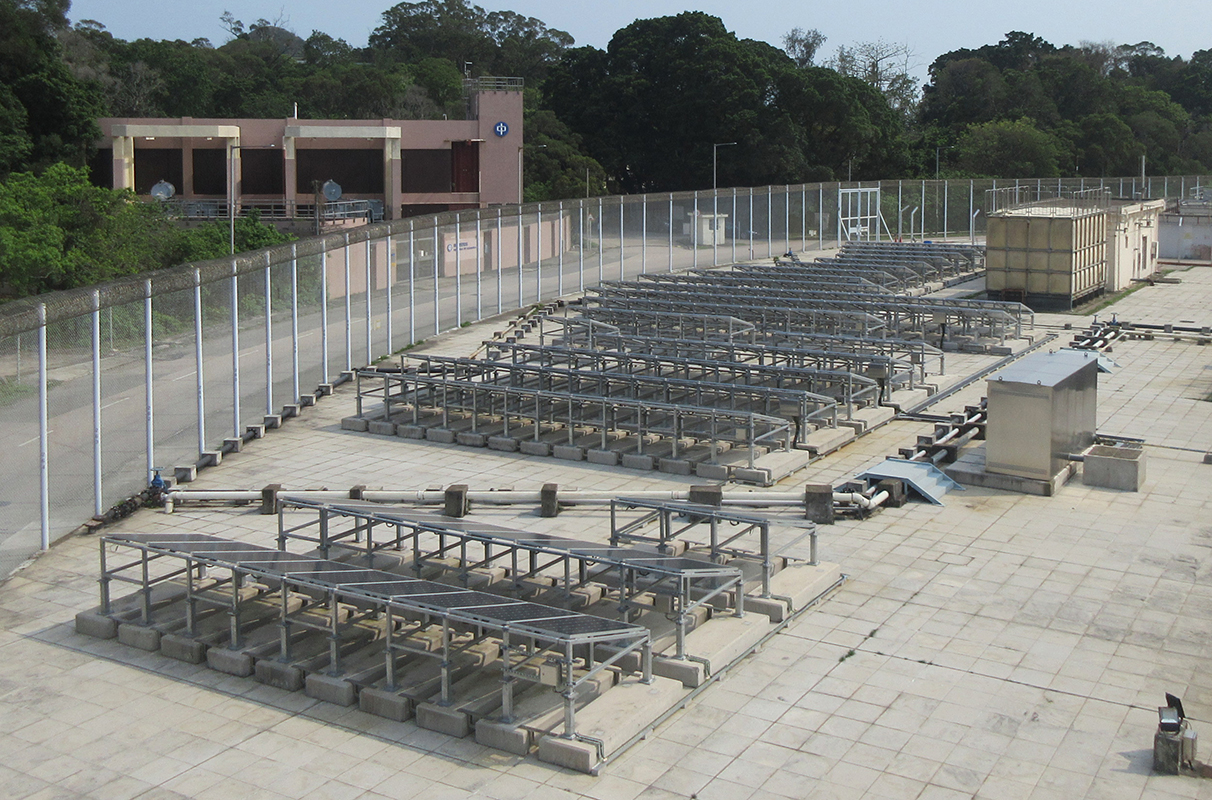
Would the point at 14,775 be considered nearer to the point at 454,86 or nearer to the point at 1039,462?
the point at 1039,462

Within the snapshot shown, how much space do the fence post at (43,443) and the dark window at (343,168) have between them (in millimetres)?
41406

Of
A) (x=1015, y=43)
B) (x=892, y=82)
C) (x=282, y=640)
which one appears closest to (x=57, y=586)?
(x=282, y=640)

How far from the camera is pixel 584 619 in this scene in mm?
9453

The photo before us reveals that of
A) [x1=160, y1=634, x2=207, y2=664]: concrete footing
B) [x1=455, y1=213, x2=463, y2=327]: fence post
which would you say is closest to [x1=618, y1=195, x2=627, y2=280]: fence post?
[x1=455, y1=213, x2=463, y2=327]: fence post

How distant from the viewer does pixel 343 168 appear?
177 feet

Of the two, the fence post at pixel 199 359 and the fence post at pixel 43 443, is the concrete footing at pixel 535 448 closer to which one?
the fence post at pixel 199 359

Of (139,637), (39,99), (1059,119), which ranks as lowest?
(139,637)

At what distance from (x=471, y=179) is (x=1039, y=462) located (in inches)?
1646

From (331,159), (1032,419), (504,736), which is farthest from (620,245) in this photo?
(504,736)

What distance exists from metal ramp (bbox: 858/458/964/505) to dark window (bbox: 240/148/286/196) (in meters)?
43.0

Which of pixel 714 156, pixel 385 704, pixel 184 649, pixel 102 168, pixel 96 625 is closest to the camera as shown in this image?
pixel 385 704

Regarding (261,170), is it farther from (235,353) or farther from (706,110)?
(235,353)

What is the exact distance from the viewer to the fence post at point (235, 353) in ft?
59.5

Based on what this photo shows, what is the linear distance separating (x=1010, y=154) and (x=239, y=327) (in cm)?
6149
